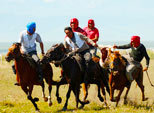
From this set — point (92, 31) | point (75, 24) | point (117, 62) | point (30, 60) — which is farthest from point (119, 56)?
point (30, 60)

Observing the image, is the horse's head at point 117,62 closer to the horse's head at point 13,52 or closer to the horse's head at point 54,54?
the horse's head at point 54,54

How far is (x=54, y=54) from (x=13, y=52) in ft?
4.52

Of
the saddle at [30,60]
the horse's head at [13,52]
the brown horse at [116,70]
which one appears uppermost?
the horse's head at [13,52]

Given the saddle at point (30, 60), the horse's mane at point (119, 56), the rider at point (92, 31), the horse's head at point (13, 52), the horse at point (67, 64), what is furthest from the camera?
the rider at point (92, 31)

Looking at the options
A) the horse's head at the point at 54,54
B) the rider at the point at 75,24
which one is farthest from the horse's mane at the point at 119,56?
the rider at the point at 75,24

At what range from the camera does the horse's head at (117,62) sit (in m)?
10.7

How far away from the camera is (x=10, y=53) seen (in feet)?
33.6

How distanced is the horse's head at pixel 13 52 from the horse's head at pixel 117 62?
3262 millimetres

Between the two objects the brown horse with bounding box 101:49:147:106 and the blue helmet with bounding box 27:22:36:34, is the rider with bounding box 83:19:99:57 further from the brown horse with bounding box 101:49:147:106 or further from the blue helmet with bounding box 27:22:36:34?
the blue helmet with bounding box 27:22:36:34

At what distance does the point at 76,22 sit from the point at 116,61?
277 centimetres

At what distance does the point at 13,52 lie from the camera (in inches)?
406

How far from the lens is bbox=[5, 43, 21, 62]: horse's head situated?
10203 mm

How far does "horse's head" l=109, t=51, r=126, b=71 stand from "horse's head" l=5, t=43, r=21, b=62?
10.7 feet

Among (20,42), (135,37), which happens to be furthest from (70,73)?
(135,37)
